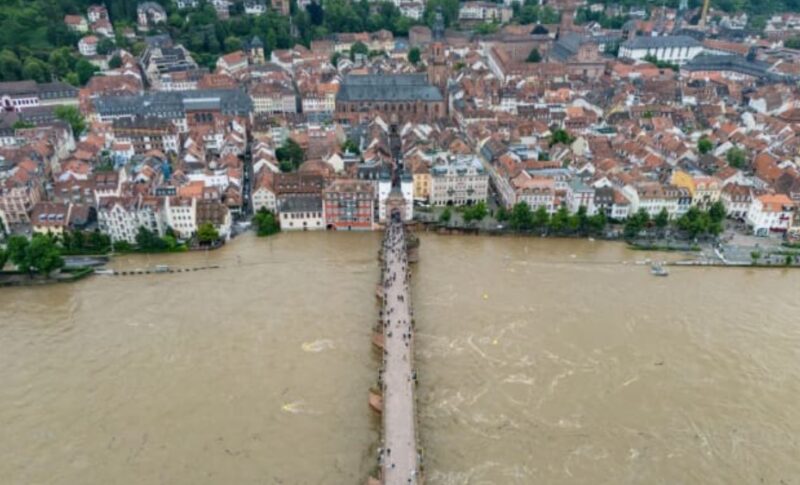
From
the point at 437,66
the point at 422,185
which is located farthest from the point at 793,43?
the point at 422,185

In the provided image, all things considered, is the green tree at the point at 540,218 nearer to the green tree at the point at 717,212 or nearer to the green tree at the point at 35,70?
the green tree at the point at 717,212

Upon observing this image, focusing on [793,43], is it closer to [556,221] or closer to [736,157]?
[736,157]

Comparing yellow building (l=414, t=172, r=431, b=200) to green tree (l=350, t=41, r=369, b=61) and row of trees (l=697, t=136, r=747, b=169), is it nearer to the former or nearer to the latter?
row of trees (l=697, t=136, r=747, b=169)

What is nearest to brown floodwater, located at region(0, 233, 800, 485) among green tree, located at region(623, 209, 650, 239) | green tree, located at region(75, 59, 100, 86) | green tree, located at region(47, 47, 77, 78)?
green tree, located at region(623, 209, 650, 239)

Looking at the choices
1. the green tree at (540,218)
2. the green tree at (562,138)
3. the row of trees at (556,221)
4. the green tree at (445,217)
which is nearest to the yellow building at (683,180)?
the row of trees at (556,221)

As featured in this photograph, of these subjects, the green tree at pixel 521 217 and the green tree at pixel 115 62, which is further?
the green tree at pixel 115 62
